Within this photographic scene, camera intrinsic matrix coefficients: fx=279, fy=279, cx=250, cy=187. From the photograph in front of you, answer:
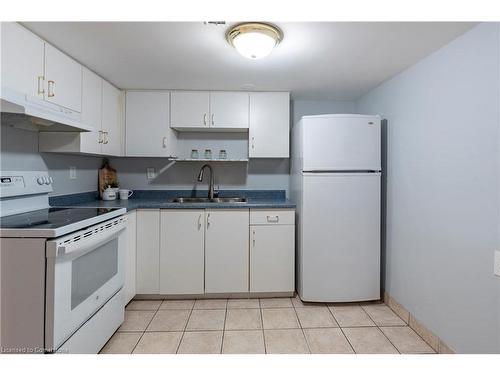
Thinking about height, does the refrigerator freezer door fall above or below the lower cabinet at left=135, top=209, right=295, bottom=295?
above

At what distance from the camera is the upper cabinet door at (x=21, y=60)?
1528 millimetres

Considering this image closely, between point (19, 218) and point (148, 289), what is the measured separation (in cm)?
125

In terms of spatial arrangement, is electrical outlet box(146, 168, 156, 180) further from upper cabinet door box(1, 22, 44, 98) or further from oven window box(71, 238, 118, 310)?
upper cabinet door box(1, 22, 44, 98)

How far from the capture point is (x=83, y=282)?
5.21ft

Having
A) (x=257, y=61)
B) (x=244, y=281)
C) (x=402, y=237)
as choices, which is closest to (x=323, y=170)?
(x=402, y=237)

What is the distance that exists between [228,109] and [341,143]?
1.17m

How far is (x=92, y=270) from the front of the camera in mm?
1680

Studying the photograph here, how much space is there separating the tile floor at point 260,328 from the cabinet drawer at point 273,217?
722 millimetres

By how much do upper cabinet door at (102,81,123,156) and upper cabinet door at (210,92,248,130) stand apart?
3.03ft

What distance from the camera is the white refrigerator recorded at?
7.89ft

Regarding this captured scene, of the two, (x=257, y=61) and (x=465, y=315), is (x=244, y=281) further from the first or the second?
(x=257, y=61)

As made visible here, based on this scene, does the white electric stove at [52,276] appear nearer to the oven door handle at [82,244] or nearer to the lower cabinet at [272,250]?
the oven door handle at [82,244]

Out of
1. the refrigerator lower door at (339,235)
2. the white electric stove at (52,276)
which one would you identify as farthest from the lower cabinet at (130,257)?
the refrigerator lower door at (339,235)

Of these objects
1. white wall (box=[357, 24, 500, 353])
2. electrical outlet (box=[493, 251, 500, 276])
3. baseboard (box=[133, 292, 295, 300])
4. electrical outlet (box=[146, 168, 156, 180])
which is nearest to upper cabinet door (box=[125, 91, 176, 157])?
electrical outlet (box=[146, 168, 156, 180])
